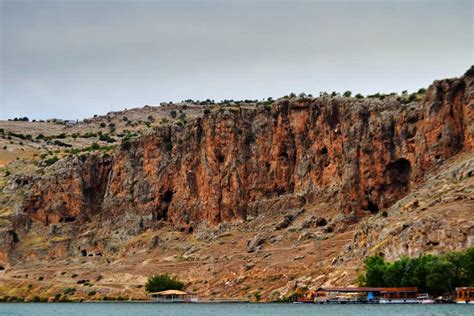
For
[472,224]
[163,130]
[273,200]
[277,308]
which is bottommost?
[277,308]

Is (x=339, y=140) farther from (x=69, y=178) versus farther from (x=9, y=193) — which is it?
(x=9, y=193)

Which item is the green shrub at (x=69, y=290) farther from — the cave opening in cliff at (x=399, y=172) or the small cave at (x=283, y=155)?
the cave opening in cliff at (x=399, y=172)

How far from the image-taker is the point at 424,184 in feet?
411

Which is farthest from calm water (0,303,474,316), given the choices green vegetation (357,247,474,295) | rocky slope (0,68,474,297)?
rocky slope (0,68,474,297)

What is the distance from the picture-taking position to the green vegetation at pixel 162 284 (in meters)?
137

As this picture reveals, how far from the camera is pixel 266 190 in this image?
150250 millimetres

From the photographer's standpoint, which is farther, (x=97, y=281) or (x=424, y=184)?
(x=97, y=281)

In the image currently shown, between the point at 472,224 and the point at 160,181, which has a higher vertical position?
the point at 160,181

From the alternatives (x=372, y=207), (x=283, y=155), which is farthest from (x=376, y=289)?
(x=283, y=155)

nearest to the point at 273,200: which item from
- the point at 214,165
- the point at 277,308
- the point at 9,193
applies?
the point at 214,165

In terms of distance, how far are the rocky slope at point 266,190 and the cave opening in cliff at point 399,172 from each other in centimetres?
13

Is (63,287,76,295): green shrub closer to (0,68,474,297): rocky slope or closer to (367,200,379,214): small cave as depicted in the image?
(0,68,474,297): rocky slope

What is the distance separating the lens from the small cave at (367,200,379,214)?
5325 inches

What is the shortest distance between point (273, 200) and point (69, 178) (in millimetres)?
43219
